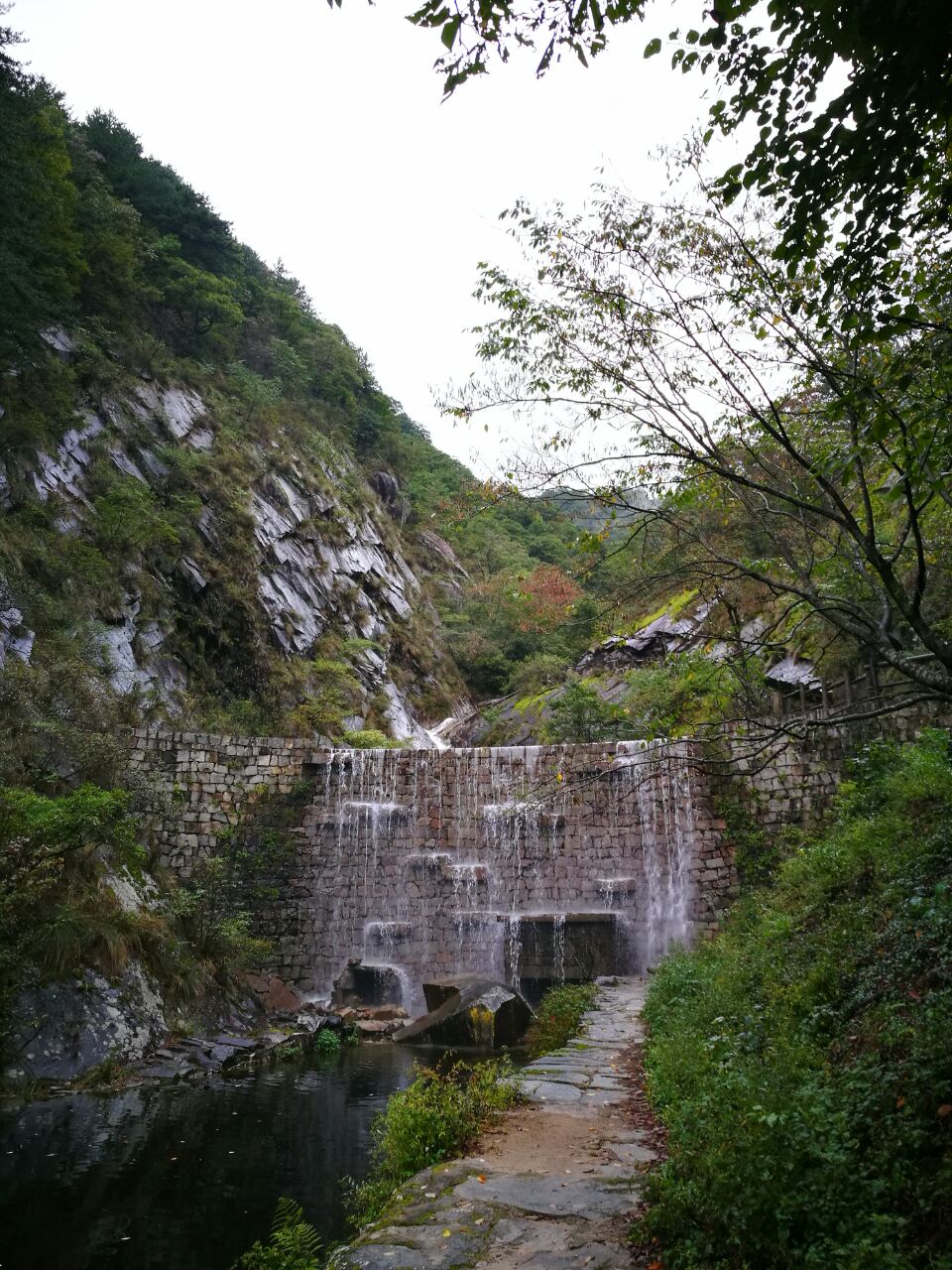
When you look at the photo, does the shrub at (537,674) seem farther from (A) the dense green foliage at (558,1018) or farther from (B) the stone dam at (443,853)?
(A) the dense green foliage at (558,1018)

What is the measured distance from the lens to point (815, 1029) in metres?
4.14

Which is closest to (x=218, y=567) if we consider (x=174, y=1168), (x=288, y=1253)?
(x=174, y=1168)

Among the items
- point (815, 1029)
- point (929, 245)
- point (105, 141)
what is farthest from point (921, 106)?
point (105, 141)

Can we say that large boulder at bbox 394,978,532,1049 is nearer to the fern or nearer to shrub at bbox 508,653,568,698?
the fern

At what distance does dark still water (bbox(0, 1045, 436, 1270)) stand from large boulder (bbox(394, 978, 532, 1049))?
5.53 feet

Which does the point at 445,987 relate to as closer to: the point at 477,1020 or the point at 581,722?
the point at 477,1020

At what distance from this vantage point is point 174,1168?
211 inches

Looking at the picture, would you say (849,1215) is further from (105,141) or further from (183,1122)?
(105,141)

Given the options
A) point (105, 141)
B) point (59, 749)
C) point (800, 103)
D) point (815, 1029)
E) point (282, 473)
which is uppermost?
point (105, 141)

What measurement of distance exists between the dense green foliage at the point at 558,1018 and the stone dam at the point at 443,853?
9.47 feet

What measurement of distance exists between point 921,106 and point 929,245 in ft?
6.57

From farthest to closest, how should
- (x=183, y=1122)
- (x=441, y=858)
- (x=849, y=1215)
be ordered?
1. (x=441, y=858)
2. (x=183, y=1122)
3. (x=849, y=1215)

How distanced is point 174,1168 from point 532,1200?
130 inches

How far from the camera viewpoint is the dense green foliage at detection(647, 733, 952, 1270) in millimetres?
2432
